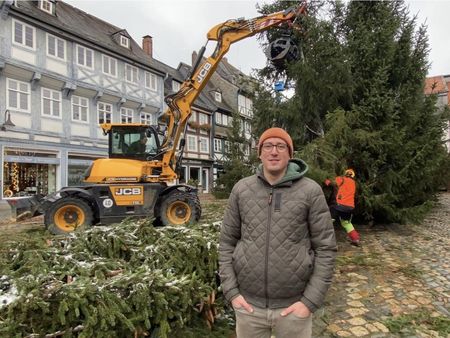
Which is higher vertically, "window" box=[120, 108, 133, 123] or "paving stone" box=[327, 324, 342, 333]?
"window" box=[120, 108, 133, 123]

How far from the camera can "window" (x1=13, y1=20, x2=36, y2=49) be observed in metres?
19.0

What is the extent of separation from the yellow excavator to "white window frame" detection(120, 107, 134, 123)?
1638 cm

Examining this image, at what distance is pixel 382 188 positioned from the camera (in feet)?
30.7

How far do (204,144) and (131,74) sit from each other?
12.1m

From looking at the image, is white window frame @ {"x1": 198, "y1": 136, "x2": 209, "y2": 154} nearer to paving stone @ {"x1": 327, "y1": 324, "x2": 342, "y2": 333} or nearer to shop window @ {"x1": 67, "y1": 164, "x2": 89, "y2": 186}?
shop window @ {"x1": 67, "y1": 164, "x2": 89, "y2": 186}

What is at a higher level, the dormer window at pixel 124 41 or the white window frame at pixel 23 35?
the dormer window at pixel 124 41

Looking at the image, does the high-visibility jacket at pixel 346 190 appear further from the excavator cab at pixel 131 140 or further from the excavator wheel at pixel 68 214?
the excavator wheel at pixel 68 214

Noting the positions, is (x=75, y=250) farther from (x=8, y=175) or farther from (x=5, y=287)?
(x=8, y=175)

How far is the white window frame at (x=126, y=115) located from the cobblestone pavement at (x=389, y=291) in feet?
68.8

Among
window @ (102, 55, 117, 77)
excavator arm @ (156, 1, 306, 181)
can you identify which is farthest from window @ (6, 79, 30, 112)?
excavator arm @ (156, 1, 306, 181)

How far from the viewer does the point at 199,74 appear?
36.2 feet

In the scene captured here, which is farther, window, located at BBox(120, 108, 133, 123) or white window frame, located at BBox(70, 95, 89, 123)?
window, located at BBox(120, 108, 133, 123)

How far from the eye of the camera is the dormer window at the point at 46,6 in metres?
21.6

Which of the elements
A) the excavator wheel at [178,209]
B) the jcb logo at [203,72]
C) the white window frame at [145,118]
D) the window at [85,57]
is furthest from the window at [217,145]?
the excavator wheel at [178,209]
